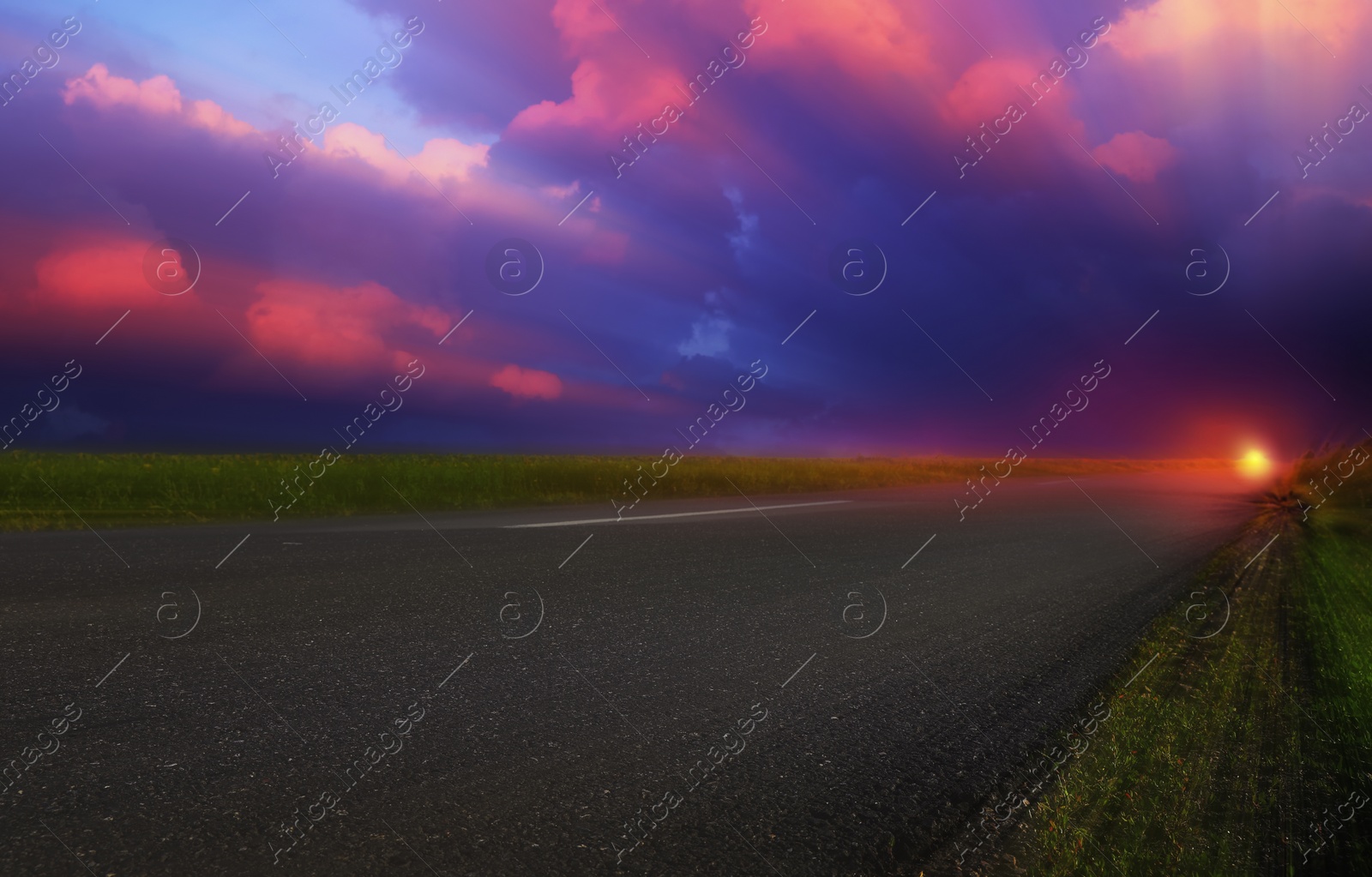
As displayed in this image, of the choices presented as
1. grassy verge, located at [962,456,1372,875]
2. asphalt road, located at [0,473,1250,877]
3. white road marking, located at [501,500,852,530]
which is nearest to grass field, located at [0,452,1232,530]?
white road marking, located at [501,500,852,530]

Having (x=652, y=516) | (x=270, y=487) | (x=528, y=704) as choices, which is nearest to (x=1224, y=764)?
(x=528, y=704)

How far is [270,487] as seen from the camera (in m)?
16.8

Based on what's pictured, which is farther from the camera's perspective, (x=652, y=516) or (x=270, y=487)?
(x=270, y=487)

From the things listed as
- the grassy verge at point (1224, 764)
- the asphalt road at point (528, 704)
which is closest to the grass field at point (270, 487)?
the asphalt road at point (528, 704)

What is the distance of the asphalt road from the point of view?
230 centimetres

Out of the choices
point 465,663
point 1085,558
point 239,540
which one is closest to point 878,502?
point 1085,558

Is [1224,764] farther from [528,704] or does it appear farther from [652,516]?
[652,516]

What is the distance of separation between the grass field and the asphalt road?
22.1ft

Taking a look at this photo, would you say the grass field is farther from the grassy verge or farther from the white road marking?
the grassy verge

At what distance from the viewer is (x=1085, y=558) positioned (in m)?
8.31

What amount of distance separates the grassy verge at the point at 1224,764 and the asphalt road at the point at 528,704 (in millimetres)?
223

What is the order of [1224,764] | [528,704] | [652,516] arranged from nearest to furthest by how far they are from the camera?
[1224,764]
[528,704]
[652,516]

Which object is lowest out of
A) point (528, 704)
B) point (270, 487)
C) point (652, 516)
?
point (528, 704)

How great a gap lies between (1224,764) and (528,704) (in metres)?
2.57
